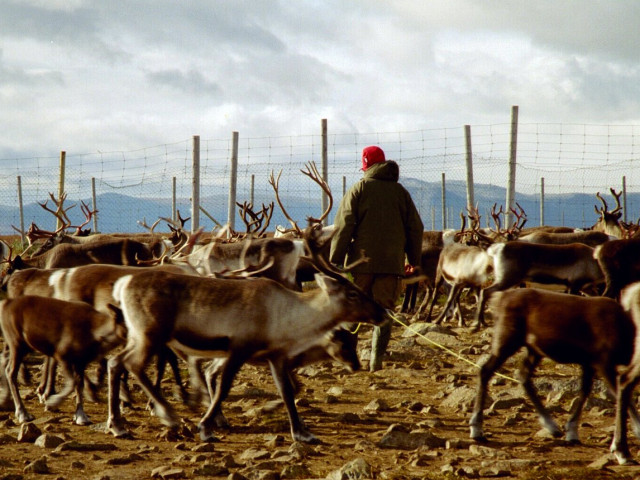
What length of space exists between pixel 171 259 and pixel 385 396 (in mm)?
2800

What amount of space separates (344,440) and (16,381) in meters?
2.09

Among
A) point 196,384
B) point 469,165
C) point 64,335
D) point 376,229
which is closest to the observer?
point 64,335

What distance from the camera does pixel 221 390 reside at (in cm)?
456

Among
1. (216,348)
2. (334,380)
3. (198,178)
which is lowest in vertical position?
(334,380)

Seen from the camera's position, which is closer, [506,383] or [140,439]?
[140,439]

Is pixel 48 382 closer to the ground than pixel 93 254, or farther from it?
closer to the ground

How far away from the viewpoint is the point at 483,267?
33.3 ft

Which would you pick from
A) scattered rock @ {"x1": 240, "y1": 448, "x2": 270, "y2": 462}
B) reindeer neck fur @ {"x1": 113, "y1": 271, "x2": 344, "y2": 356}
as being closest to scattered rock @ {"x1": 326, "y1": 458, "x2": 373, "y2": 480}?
scattered rock @ {"x1": 240, "y1": 448, "x2": 270, "y2": 462}

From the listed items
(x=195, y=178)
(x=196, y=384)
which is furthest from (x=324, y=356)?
(x=195, y=178)

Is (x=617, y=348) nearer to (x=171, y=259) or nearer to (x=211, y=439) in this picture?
(x=211, y=439)

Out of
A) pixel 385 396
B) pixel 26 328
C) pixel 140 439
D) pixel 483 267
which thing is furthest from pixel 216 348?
pixel 483 267

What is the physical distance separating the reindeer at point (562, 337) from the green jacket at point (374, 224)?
1753 mm

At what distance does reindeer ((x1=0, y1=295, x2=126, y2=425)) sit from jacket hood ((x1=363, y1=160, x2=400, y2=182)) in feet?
7.70

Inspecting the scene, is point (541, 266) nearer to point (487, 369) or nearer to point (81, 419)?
point (487, 369)
